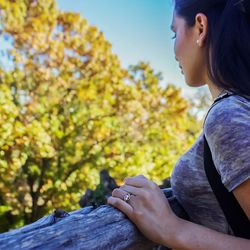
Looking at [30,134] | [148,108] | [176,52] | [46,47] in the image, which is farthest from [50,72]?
[176,52]

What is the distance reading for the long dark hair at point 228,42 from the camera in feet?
3.60

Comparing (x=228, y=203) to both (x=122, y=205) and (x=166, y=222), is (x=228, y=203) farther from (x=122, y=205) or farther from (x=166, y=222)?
(x=122, y=205)

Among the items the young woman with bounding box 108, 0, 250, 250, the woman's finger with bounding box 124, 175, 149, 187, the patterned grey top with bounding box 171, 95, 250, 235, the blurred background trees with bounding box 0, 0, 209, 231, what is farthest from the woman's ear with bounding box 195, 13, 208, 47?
the blurred background trees with bounding box 0, 0, 209, 231

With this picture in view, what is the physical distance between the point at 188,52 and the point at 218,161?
16.1 inches

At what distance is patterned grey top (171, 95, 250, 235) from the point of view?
3.05 feet

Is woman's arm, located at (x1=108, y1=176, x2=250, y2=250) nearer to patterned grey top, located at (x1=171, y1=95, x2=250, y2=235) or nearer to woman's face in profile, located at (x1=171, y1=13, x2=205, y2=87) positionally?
patterned grey top, located at (x1=171, y1=95, x2=250, y2=235)

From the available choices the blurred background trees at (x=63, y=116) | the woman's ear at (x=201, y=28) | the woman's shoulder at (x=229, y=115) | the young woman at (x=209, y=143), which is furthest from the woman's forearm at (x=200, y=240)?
the blurred background trees at (x=63, y=116)

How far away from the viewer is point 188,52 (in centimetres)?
124

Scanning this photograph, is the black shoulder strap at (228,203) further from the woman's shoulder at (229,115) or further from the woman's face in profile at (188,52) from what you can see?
the woman's face in profile at (188,52)

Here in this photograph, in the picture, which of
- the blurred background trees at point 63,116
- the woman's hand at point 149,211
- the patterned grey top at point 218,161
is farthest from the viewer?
the blurred background trees at point 63,116

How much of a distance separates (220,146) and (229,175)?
7 centimetres

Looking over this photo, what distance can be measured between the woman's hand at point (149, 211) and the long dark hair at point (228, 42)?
356 mm

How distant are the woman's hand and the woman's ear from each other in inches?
17.5

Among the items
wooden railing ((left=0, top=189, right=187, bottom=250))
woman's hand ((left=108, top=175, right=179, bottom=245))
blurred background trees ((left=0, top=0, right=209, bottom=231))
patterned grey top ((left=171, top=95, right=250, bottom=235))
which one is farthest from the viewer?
blurred background trees ((left=0, top=0, right=209, bottom=231))
